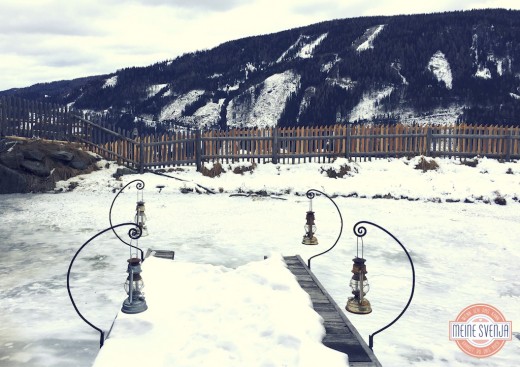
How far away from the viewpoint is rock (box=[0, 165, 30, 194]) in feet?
51.1

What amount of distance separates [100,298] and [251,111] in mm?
75297

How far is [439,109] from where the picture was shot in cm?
6638

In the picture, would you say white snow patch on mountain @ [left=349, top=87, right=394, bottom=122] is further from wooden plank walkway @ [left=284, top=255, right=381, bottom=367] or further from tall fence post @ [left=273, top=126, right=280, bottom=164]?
wooden plank walkway @ [left=284, top=255, right=381, bottom=367]

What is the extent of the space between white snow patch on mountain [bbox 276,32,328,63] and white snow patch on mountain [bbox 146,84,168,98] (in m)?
25.2

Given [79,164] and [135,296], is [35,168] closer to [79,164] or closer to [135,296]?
[79,164]

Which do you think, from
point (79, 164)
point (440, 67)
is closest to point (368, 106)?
point (440, 67)

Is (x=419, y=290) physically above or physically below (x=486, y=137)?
below

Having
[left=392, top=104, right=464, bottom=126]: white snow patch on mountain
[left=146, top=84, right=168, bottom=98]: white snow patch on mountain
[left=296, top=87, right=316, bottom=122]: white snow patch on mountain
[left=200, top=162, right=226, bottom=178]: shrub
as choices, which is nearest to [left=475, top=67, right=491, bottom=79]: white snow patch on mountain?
[left=392, top=104, right=464, bottom=126]: white snow patch on mountain

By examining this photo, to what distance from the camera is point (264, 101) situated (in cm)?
8088

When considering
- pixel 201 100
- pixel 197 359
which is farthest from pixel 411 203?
pixel 201 100

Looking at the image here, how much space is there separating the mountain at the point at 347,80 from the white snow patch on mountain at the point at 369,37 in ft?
0.61

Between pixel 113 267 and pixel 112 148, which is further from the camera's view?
pixel 112 148

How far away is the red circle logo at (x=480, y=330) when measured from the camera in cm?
521

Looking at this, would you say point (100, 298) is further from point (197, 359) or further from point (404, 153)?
point (404, 153)
